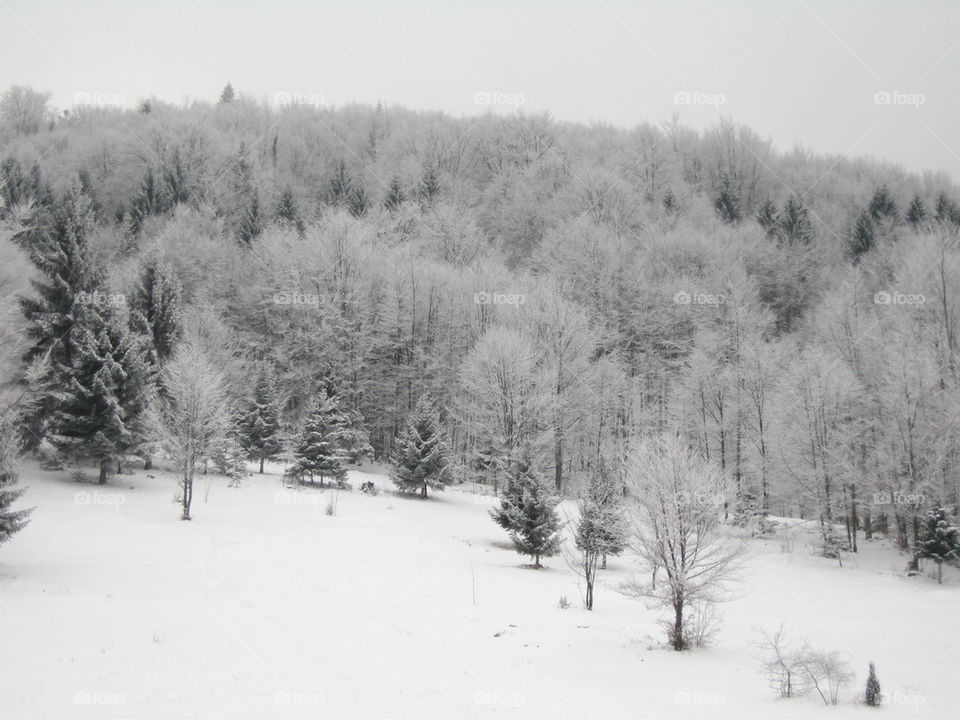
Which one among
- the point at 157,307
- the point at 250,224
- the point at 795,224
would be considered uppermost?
the point at 795,224

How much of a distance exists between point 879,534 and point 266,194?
61.4 meters

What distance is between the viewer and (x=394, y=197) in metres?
62.9

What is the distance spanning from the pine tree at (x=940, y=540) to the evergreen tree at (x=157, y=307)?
35.4 m

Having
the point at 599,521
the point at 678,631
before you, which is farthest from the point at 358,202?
the point at 678,631

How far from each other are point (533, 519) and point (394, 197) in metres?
47.0

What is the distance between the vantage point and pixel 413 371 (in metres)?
44.5

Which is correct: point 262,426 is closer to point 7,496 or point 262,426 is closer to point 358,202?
point 7,496

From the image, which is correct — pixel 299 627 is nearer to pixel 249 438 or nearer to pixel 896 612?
pixel 896 612

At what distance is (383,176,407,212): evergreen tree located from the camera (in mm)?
61844

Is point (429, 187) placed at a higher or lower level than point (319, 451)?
higher

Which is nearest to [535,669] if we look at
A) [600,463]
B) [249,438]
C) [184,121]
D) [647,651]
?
[647,651]

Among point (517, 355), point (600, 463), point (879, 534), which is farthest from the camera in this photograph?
point (517, 355)

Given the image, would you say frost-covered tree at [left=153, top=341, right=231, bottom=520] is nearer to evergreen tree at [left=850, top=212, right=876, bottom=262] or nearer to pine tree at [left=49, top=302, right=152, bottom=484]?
pine tree at [left=49, top=302, right=152, bottom=484]

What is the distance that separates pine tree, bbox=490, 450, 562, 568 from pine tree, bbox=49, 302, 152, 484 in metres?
15.5
